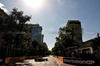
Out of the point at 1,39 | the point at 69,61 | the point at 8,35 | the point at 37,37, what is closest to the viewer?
the point at 69,61

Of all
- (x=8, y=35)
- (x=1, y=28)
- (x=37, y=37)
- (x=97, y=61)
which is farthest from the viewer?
(x=37, y=37)

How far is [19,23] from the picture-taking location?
34.5 m

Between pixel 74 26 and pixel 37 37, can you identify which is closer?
pixel 74 26

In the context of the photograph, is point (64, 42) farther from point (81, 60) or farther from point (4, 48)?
point (4, 48)

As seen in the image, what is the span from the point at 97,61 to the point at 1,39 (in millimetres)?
33035

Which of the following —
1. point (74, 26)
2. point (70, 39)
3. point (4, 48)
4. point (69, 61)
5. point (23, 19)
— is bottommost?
point (69, 61)

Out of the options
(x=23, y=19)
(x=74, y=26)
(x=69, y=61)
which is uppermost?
(x=23, y=19)

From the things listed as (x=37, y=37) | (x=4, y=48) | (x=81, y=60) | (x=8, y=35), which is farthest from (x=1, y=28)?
(x=37, y=37)

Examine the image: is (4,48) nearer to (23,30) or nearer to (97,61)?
(23,30)

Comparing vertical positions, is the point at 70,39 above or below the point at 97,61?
above

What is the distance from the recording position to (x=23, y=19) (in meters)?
34.8

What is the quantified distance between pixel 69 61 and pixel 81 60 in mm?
3453

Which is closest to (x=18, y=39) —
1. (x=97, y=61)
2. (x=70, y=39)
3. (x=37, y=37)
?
(x=70, y=39)

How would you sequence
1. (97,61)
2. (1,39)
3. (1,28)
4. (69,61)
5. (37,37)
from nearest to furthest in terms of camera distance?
(97,61) < (69,61) < (1,28) < (1,39) < (37,37)
